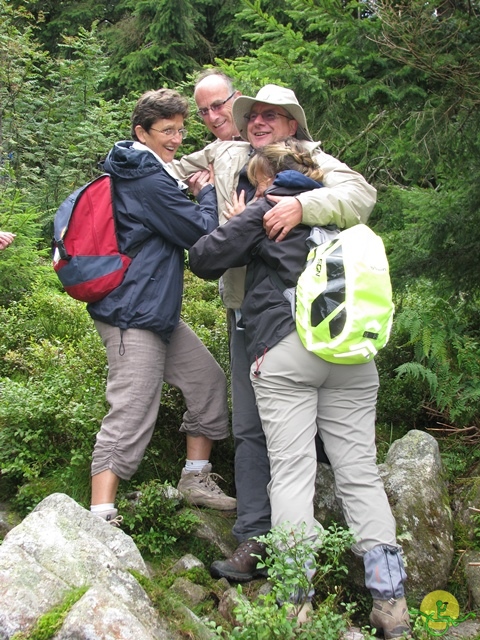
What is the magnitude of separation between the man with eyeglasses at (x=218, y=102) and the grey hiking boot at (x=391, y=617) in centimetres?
320

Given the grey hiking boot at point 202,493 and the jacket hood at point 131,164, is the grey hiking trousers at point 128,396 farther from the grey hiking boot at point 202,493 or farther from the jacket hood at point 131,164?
the jacket hood at point 131,164

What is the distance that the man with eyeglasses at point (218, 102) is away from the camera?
4.68 m

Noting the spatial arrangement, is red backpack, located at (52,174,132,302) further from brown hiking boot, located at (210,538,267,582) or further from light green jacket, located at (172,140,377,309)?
brown hiking boot, located at (210,538,267,582)

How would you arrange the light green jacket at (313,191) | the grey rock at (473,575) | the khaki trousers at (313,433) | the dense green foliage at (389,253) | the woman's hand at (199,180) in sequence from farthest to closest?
1. the dense green foliage at (389,253)
2. the woman's hand at (199,180)
3. the grey rock at (473,575)
4. the light green jacket at (313,191)
5. the khaki trousers at (313,433)

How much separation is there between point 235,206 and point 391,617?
2466 millimetres

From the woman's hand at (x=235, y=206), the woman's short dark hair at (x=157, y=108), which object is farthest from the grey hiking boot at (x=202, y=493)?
the woman's short dark hair at (x=157, y=108)

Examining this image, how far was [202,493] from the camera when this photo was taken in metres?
4.64

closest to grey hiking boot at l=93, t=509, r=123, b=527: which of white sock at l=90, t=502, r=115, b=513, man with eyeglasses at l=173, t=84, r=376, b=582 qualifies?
white sock at l=90, t=502, r=115, b=513

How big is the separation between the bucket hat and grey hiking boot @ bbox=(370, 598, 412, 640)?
290 cm

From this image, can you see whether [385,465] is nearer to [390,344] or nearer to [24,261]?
[390,344]

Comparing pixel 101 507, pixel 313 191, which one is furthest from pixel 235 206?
pixel 101 507

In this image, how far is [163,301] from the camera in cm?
411

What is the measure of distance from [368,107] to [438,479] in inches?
131

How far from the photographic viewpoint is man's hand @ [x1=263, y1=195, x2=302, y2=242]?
148 inches
